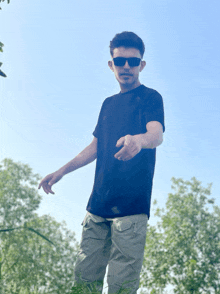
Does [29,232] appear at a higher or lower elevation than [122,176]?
higher

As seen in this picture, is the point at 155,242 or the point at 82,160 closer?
the point at 82,160

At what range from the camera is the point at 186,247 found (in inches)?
1266

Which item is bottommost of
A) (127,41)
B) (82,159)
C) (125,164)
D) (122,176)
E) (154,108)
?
(122,176)

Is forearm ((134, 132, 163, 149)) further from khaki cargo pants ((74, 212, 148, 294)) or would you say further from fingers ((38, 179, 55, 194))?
fingers ((38, 179, 55, 194))

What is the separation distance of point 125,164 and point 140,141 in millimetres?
597

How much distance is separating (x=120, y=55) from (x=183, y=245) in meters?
30.3

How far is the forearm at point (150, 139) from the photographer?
3.36 m

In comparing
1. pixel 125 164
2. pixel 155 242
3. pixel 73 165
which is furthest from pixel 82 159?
pixel 155 242

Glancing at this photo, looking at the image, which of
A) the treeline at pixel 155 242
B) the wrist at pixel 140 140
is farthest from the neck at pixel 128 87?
the treeline at pixel 155 242

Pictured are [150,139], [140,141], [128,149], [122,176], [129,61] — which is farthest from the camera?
[129,61]

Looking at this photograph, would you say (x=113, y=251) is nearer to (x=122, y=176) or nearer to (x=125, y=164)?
(x=122, y=176)

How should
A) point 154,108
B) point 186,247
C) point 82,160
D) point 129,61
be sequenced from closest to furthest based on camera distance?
point 154,108, point 129,61, point 82,160, point 186,247

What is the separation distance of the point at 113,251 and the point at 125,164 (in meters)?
0.87

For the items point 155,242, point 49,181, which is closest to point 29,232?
point 155,242
